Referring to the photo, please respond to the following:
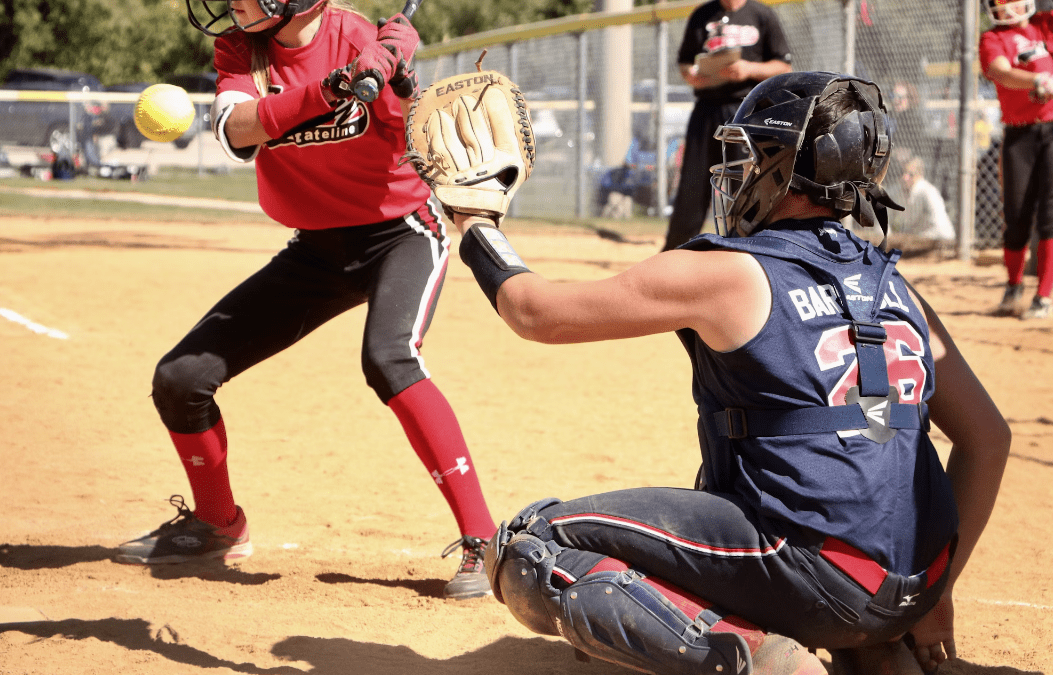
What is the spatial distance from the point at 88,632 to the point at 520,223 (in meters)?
A: 12.9

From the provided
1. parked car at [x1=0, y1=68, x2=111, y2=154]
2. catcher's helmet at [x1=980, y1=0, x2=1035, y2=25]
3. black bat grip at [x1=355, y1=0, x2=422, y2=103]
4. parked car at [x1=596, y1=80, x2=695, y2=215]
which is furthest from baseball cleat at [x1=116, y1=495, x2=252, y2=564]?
parked car at [x1=0, y1=68, x2=111, y2=154]

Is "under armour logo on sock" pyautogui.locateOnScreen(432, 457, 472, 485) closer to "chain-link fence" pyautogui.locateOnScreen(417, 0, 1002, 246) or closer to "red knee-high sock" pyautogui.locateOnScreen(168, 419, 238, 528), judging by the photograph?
"red knee-high sock" pyautogui.locateOnScreen(168, 419, 238, 528)

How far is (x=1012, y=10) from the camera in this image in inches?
294

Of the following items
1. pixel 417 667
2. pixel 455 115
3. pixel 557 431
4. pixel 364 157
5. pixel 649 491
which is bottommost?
pixel 557 431

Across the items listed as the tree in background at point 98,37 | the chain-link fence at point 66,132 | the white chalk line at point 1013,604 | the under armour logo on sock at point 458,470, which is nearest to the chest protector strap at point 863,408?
the under armour logo on sock at point 458,470

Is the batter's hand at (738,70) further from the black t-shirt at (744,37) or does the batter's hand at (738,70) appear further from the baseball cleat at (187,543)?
the baseball cleat at (187,543)

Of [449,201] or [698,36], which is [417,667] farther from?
[698,36]

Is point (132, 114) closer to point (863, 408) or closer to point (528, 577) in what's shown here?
point (528, 577)

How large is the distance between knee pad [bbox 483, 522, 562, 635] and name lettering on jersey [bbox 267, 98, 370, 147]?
1.75 meters

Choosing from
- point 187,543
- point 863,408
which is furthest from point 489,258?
→ point 187,543

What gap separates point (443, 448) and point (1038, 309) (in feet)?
19.6

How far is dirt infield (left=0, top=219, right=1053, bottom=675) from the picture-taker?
3.06m

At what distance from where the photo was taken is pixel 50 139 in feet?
63.8

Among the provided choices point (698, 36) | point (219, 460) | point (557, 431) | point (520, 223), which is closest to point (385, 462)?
point (557, 431)
